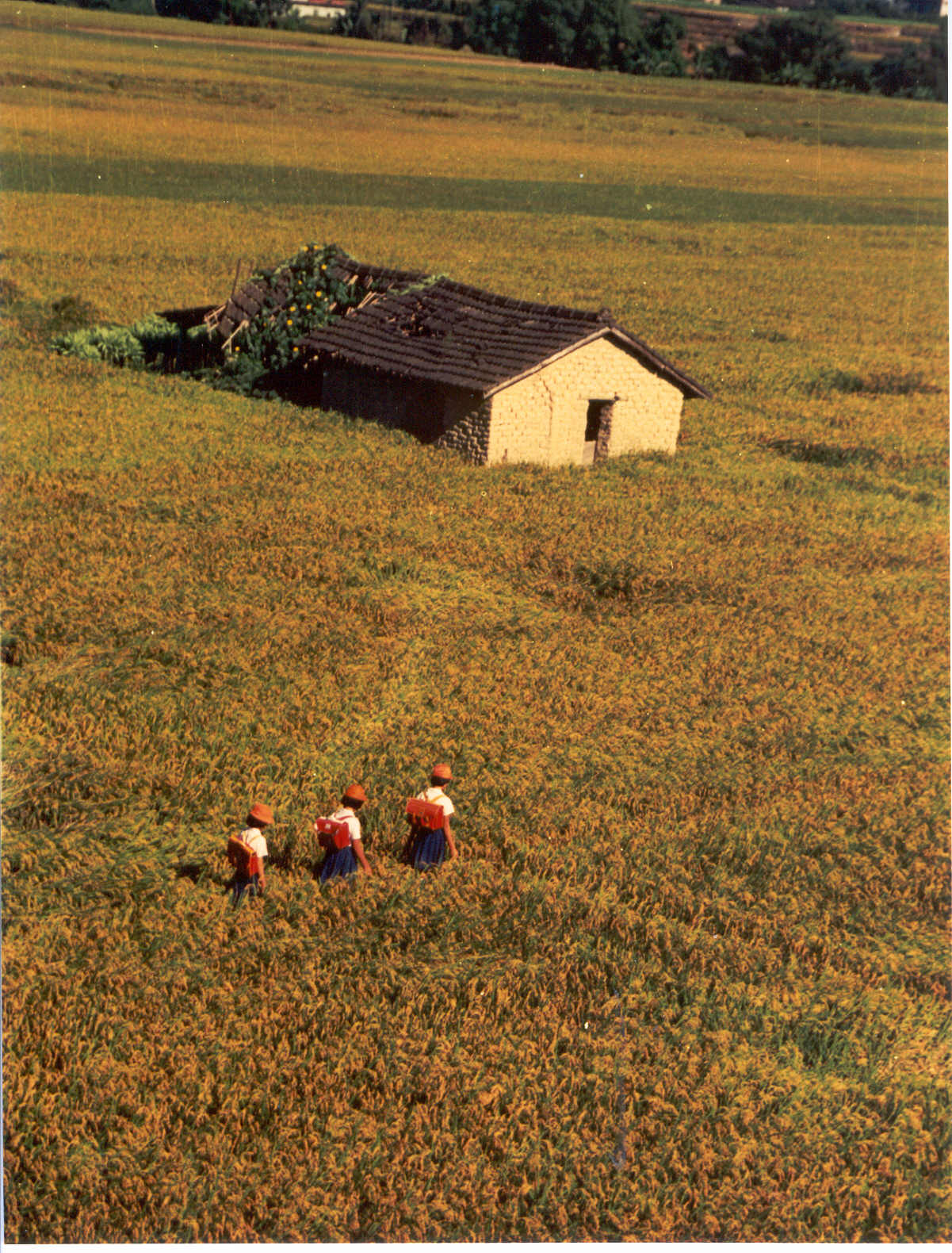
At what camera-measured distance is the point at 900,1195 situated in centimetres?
675

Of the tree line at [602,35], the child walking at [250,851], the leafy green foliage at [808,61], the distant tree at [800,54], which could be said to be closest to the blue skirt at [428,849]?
the child walking at [250,851]

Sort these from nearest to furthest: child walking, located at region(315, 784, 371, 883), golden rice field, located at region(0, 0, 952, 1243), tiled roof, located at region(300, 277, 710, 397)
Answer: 1. golden rice field, located at region(0, 0, 952, 1243)
2. child walking, located at region(315, 784, 371, 883)
3. tiled roof, located at region(300, 277, 710, 397)

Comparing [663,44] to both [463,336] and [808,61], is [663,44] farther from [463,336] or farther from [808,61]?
[463,336]

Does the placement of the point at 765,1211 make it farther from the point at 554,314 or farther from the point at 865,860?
the point at 554,314

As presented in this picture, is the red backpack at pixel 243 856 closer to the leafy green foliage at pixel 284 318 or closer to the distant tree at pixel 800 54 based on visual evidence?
the leafy green foliage at pixel 284 318

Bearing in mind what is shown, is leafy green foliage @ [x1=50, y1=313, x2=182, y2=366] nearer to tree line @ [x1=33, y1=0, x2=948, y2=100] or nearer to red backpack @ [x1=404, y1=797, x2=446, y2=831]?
tree line @ [x1=33, y1=0, x2=948, y2=100]

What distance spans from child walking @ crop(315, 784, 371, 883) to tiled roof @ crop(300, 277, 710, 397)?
1426 centimetres

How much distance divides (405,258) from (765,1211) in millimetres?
37610

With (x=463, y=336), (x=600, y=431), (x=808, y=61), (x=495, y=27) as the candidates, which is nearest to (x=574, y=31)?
(x=495, y=27)

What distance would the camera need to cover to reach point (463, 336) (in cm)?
2458

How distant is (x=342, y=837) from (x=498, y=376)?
14894 mm

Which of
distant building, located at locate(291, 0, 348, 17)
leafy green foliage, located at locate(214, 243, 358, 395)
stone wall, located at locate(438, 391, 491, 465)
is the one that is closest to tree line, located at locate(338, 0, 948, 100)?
distant building, located at locate(291, 0, 348, 17)

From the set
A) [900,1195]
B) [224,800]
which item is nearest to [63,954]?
[224,800]

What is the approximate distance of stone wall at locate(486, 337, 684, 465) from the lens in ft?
75.4
